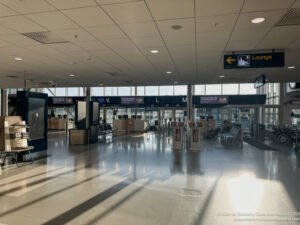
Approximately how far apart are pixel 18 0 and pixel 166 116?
13426mm

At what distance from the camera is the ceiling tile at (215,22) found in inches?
118

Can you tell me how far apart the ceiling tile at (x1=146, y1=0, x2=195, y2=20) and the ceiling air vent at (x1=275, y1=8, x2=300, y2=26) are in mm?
1455

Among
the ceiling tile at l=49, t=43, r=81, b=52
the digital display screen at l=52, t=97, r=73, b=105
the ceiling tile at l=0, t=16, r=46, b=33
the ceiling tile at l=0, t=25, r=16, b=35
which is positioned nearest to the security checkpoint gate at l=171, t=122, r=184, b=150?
the ceiling tile at l=49, t=43, r=81, b=52

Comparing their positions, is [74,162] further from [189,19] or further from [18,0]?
[189,19]

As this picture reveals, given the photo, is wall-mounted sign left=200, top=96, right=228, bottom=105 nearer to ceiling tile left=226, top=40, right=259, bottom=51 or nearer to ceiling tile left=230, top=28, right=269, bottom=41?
ceiling tile left=226, top=40, right=259, bottom=51

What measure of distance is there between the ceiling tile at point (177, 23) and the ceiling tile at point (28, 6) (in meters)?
1.72

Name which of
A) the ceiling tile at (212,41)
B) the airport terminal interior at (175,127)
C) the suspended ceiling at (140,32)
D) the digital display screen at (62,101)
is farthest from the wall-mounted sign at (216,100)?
the digital display screen at (62,101)

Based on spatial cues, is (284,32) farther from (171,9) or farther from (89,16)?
(89,16)

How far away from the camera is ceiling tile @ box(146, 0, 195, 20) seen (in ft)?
8.55

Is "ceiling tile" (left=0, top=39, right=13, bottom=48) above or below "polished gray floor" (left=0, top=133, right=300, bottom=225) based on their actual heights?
above

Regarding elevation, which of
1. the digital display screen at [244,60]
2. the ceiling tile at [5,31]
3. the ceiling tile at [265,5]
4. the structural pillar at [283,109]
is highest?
the ceiling tile at [5,31]

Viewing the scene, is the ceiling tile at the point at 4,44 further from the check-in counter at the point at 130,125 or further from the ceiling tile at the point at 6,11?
the check-in counter at the point at 130,125

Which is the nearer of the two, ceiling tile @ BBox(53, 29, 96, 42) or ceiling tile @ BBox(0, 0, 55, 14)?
ceiling tile @ BBox(0, 0, 55, 14)

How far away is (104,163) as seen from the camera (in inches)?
211
